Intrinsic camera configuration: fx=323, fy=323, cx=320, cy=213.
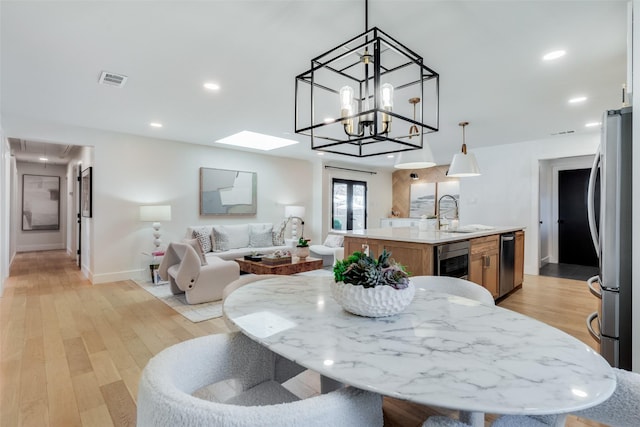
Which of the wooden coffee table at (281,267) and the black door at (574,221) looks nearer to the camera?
the wooden coffee table at (281,267)

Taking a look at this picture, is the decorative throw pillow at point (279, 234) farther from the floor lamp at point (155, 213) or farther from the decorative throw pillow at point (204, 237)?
the floor lamp at point (155, 213)

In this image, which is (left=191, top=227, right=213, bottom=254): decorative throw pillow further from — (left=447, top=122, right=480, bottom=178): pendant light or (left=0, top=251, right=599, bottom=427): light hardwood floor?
(left=447, top=122, right=480, bottom=178): pendant light

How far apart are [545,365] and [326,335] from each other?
60 cm

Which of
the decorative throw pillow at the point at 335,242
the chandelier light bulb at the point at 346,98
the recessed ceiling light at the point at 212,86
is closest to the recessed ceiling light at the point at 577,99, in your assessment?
the chandelier light bulb at the point at 346,98

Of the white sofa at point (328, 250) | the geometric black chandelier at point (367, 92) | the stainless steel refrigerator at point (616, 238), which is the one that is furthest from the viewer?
the white sofa at point (328, 250)

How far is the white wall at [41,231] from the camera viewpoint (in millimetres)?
7949

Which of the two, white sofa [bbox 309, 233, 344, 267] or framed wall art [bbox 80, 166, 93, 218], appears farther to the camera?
white sofa [bbox 309, 233, 344, 267]

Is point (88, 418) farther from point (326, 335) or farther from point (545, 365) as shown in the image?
point (545, 365)

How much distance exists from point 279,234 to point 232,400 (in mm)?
5524

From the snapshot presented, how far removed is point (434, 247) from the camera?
2994 millimetres

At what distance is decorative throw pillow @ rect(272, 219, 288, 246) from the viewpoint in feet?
20.9

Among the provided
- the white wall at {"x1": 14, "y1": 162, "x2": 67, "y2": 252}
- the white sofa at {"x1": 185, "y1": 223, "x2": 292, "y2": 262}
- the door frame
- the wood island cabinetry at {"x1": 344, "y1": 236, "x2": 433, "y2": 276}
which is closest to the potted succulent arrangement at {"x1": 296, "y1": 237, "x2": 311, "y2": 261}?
the white sofa at {"x1": 185, "y1": 223, "x2": 292, "y2": 262}

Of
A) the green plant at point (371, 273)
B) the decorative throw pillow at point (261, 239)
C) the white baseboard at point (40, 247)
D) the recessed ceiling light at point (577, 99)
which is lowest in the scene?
the white baseboard at point (40, 247)

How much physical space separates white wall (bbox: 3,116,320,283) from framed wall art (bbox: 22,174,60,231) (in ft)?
12.8
